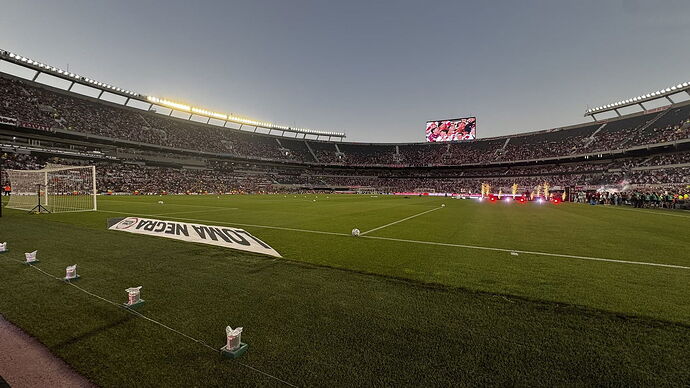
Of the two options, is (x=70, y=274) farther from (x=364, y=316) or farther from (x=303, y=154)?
(x=303, y=154)

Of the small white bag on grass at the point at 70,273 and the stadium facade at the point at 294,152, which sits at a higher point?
the stadium facade at the point at 294,152

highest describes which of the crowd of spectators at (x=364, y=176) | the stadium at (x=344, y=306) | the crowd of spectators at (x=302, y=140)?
the crowd of spectators at (x=302, y=140)

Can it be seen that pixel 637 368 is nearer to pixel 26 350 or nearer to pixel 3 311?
pixel 26 350

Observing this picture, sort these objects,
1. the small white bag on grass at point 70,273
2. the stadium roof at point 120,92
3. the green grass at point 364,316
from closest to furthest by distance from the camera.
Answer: the green grass at point 364,316 < the small white bag on grass at point 70,273 < the stadium roof at point 120,92

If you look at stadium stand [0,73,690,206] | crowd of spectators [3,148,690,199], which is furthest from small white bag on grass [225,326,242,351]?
stadium stand [0,73,690,206]

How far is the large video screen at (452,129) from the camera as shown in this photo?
67500 millimetres

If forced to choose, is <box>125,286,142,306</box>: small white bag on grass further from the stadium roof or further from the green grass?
the stadium roof

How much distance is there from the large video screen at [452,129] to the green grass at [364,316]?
2652 inches

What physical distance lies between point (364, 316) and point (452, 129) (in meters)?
73.7

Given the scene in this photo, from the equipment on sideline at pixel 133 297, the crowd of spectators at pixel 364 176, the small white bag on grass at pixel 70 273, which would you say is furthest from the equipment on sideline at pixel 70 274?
the crowd of spectators at pixel 364 176

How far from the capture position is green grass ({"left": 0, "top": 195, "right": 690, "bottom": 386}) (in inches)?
89.2

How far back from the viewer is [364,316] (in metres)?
3.23

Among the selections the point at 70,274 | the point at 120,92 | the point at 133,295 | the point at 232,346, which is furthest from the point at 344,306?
the point at 120,92

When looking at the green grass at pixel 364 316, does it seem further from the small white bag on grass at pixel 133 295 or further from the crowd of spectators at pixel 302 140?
the crowd of spectators at pixel 302 140
